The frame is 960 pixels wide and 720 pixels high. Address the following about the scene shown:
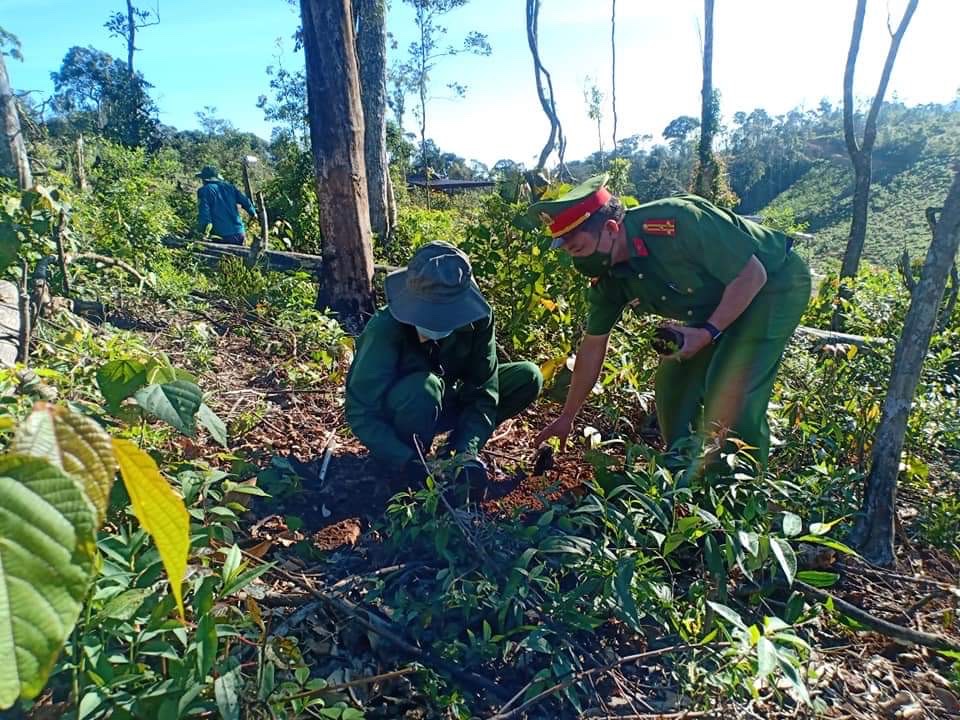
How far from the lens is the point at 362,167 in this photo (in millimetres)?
4816

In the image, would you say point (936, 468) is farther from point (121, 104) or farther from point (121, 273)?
point (121, 104)

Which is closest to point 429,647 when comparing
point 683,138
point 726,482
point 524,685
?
point 524,685

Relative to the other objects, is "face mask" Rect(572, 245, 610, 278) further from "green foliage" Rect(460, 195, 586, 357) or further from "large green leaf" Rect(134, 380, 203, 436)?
"large green leaf" Rect(134, 380, 203, 436)

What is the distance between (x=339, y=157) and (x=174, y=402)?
11.5ft

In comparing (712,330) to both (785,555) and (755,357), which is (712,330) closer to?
(755,357)

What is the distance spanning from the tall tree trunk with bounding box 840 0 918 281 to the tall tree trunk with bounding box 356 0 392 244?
6452 millimetres

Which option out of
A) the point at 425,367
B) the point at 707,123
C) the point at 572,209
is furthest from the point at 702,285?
the point at 707,123

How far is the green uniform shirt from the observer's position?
236 centimetres

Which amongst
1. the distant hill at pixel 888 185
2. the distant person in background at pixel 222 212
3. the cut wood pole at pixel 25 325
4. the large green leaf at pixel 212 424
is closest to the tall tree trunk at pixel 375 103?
the distant person in background at pixel 222 212

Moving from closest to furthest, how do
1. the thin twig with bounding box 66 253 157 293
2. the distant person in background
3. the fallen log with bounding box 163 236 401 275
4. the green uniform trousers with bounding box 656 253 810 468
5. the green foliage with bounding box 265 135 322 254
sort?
1. the green uniform trousers with bounding box 656 253 810 468
2. the thin twig with bounding box 66 253 157 293
3. the fallen log with bounding box 163 236 401 275
4. the distant person in background
5. the green foliage with bounding box 265 135 322 254

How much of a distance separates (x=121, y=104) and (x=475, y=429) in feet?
59.6

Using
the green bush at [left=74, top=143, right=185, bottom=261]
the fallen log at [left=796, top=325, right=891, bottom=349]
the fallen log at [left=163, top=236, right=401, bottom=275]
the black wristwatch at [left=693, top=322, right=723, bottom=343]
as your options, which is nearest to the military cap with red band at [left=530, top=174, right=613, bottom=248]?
the black wristwatch at [left=693, top=322, right=723, bottom=343]

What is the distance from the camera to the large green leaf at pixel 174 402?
1491mm

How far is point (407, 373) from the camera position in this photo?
261cm
